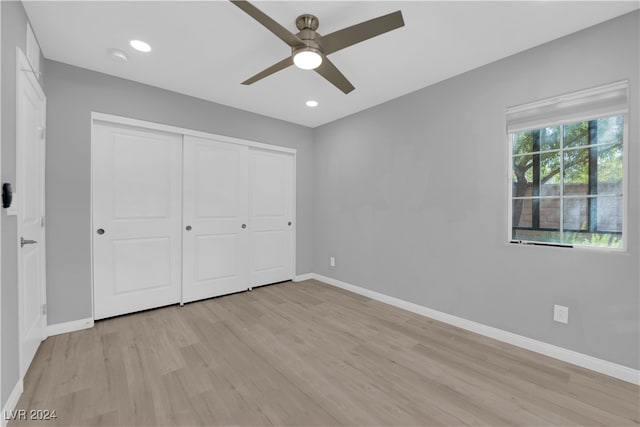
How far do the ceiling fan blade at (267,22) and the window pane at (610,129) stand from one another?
7.77 feet

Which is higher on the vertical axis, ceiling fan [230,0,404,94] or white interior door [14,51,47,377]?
A: ceiling fan [230,0,404,94]

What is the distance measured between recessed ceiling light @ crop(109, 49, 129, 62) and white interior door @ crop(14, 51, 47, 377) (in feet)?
2.05

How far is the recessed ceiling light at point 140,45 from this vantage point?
2.32 m

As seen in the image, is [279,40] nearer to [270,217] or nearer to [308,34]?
[308,34]

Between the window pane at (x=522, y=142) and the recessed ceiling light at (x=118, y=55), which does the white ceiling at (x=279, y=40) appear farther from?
the window pane at (x=522, y=142)

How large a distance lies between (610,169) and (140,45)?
3920 mm

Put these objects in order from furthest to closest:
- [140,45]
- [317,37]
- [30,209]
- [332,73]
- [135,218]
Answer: [135,218], [140,45], [332,73], [30,209], [317,37]

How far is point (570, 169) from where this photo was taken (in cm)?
229

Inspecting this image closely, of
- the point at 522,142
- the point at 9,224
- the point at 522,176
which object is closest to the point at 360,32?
the point at 522,142

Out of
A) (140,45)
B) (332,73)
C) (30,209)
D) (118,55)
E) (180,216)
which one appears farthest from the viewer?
(180,216)

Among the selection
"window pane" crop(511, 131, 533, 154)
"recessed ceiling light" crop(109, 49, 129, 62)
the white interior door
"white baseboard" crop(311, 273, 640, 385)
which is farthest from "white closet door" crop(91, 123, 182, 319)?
"window pane" crop(511, 131, 533, 154)

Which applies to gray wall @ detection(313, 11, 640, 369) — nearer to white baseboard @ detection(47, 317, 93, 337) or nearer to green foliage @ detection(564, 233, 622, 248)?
green foliage @ detection(564, 233, 622, 248)

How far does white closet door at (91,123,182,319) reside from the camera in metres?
2.88

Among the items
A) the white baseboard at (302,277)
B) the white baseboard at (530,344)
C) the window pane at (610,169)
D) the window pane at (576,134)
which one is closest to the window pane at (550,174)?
the window pane at (576,134)
